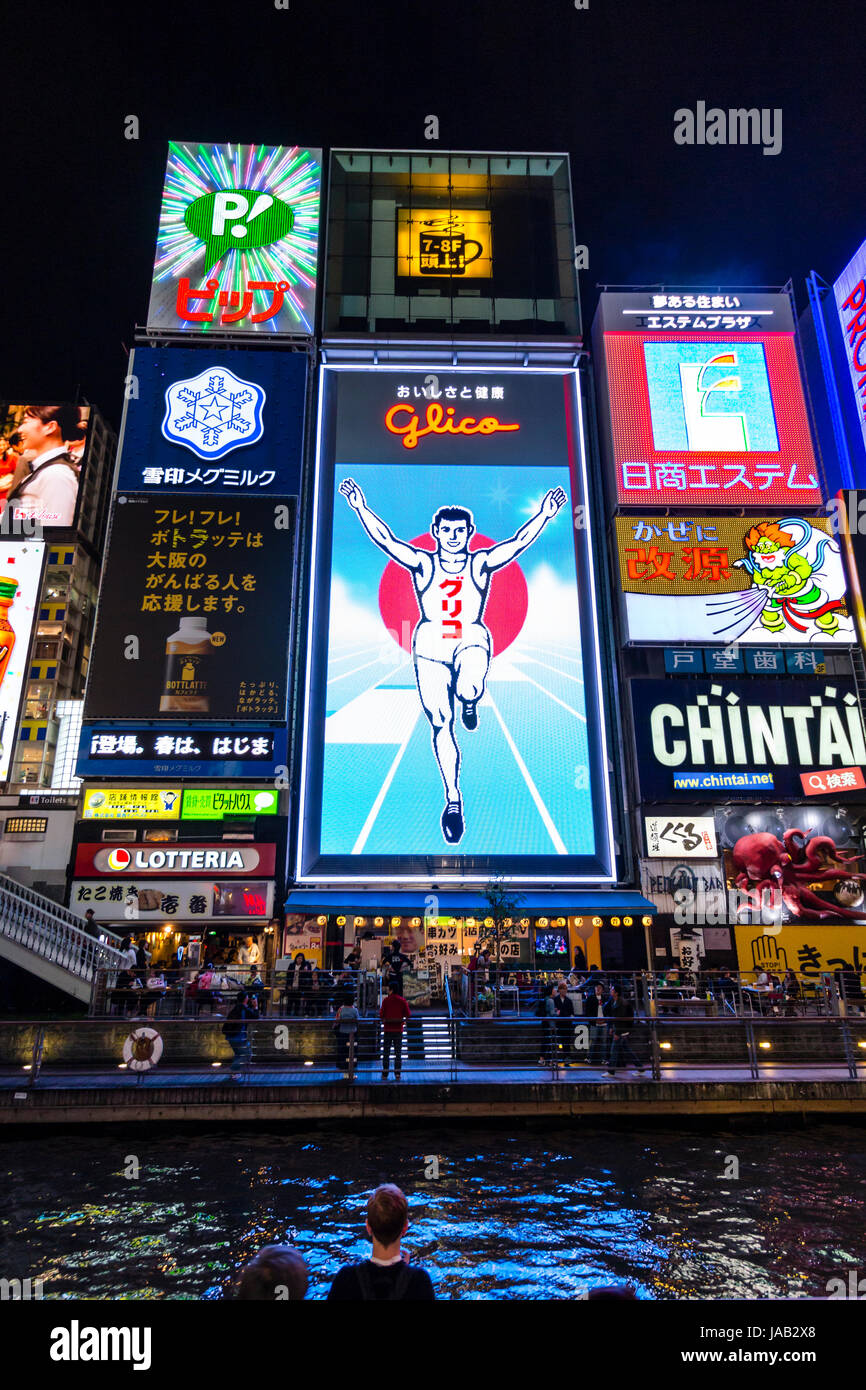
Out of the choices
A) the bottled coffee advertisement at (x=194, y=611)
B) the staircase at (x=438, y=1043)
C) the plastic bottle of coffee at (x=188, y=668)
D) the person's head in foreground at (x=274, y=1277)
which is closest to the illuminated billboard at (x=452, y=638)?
the bottled coffee advertisement at (x=194, y=611)

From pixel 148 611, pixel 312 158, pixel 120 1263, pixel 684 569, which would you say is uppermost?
pixel 312 158

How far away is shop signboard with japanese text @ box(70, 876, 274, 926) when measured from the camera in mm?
28969

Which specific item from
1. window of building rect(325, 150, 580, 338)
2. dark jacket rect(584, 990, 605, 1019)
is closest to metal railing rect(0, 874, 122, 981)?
dark jacket rect(584, 990, 605, 1019)

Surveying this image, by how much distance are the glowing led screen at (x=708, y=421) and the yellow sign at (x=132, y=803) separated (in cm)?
2209

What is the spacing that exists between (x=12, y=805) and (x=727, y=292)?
4347cm

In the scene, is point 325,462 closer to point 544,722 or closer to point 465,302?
point 465,302

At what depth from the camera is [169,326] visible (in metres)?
37.9

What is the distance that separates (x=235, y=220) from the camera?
4081cm

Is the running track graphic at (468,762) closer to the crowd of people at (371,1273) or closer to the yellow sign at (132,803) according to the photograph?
the yellow sign at (132,803)

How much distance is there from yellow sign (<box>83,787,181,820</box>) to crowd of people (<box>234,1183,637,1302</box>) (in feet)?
92.9

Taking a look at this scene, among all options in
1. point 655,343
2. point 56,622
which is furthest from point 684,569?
point 56,622

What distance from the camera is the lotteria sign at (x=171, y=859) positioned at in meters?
29.4

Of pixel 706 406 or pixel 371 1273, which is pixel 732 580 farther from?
pixel 371 1273

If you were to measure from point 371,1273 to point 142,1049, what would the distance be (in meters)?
12.2
